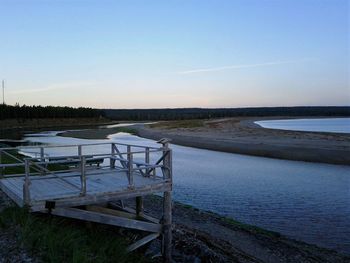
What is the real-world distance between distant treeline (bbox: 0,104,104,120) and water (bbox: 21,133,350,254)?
89609mm

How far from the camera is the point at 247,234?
43.7ft

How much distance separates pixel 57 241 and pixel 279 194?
14587mm

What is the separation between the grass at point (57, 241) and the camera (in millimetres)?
7232

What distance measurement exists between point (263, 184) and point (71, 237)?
16.3 meters

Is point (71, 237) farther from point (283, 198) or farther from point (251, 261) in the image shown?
point (283, 198)

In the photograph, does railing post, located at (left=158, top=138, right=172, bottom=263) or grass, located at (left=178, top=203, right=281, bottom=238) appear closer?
railing post, located at (left=158, top=138, right=172, bottom=263)

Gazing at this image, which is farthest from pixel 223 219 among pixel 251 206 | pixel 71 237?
pixel 71 237

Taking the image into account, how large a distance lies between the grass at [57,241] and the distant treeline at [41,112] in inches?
4116

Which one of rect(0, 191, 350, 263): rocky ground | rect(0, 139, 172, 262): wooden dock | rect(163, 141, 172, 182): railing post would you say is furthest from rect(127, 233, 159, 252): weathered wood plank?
rect(163, 141, 172, 182): railing post

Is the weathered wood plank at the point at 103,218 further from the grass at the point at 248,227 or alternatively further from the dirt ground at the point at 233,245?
the grass at the point at 248,227

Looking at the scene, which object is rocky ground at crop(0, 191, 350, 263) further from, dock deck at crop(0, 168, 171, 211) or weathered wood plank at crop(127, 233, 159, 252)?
dock deck at crop(0, 168, 171, 211)

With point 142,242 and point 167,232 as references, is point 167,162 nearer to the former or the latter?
point 167,232

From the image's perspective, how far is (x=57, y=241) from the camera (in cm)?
766

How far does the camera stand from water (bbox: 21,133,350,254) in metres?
14.7
